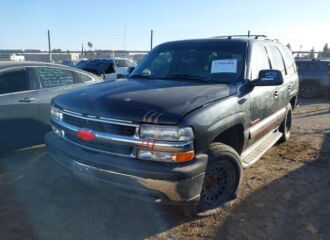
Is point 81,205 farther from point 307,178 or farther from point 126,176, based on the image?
point 307,178

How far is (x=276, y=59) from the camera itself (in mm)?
5527

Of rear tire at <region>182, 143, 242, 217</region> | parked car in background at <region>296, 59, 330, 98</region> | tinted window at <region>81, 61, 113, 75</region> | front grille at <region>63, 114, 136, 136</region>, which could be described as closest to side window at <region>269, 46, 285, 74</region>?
rear tire at <region>182, 143, 242, 217</region>

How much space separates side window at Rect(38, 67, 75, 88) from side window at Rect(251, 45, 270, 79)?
3321 mm

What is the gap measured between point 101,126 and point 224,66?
185cm

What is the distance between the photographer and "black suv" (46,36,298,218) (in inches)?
120

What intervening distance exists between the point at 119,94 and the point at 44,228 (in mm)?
1552

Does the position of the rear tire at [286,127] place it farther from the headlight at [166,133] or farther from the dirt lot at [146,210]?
the headlight at [166,133]

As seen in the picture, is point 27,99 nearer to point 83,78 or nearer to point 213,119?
point 83,78

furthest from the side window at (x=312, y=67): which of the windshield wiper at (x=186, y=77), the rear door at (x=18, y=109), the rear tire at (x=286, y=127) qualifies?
the rear door at (x=18, y=109)

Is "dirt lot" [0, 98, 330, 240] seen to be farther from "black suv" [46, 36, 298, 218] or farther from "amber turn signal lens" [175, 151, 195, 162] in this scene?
"amber turn signal lens" [175, 151, 195, 162]

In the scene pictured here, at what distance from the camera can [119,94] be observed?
139 inches

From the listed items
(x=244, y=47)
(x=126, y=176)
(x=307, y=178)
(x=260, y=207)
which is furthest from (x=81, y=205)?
(x=307, y=178)

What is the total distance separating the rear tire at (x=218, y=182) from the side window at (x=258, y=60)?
1265mm

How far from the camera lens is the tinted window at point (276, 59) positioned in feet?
17.7
